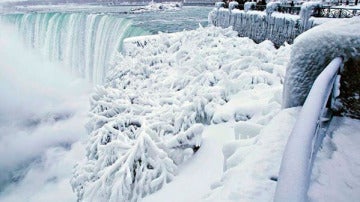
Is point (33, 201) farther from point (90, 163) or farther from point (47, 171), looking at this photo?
Result: point (90, 163)

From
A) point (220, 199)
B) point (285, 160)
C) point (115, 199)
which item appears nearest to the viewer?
point (285, 160)

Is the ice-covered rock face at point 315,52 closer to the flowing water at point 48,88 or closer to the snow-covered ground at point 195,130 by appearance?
the snow-covered ground at point 195,130

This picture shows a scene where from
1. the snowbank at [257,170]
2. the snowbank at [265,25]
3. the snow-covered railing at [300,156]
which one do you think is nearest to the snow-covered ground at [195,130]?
the snowbank at [257,170]

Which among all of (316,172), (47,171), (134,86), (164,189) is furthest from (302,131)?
(47,171)

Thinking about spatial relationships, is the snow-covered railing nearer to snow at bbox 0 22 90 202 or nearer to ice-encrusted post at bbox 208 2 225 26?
snow at bbox 0 22 90 202

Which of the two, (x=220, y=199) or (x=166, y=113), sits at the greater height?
(x=220, y=199)

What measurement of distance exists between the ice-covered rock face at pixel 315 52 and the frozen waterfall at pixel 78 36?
1614 centimetres

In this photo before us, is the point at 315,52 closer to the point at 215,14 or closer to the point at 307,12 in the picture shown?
the point at 307,12

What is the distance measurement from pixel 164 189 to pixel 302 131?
3.75 meters

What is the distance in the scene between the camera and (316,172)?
6.89 ft

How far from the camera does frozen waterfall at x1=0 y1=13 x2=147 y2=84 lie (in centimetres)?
2067

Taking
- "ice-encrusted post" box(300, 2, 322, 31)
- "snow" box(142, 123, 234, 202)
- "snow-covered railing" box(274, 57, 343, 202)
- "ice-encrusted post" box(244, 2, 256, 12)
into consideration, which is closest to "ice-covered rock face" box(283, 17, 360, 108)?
"snow-covered railing" box(274, 57, 343, 202)

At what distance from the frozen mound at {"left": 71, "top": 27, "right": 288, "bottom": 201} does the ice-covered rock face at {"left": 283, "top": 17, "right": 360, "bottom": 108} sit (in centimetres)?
276

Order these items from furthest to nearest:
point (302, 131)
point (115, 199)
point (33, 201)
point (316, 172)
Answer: point (33, 201) → point (115, 199) → point (316, 172) → point (302, 131)
